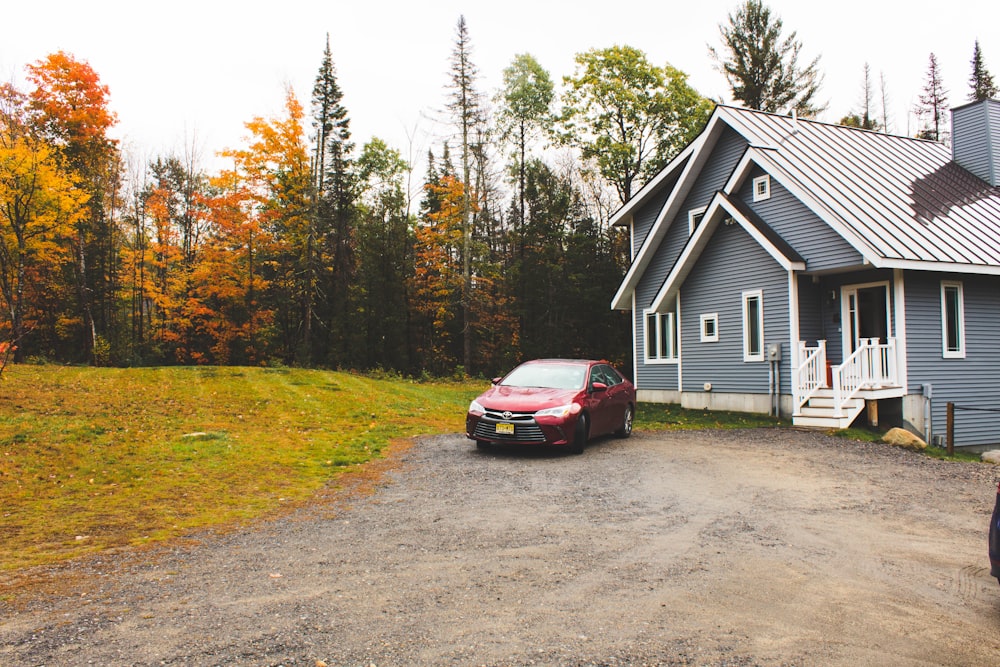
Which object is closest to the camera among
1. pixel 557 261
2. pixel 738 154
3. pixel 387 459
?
pixel 387 459

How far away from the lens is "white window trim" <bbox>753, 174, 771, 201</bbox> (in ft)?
60.8

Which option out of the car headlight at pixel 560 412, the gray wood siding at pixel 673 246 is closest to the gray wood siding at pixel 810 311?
the gray wood siding at pixel 673 246

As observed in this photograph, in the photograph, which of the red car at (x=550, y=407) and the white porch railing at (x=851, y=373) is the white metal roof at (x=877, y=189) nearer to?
the white porch railing at (x=851, y=373)

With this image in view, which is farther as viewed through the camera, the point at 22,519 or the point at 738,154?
the point at 738,154

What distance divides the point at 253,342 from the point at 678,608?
3086cm

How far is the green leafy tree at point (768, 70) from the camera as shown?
39594 millimetres

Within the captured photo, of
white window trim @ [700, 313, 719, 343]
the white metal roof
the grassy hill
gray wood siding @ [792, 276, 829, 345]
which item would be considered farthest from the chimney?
the grassy hill

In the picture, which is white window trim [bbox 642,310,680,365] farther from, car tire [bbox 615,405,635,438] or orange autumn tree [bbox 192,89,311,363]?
orange autumn tree [bbox 192,89,311,363]

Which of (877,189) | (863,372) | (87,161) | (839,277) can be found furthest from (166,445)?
(87,161)

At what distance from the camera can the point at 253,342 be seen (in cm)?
3278

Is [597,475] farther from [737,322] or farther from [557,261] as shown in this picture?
[557,261]

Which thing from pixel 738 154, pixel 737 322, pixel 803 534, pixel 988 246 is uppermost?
pixel 738 154

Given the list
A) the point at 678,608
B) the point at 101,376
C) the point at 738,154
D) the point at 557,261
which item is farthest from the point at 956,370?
the point at 101,376

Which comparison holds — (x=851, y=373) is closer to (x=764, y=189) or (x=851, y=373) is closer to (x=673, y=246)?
(x=764, y=189)
